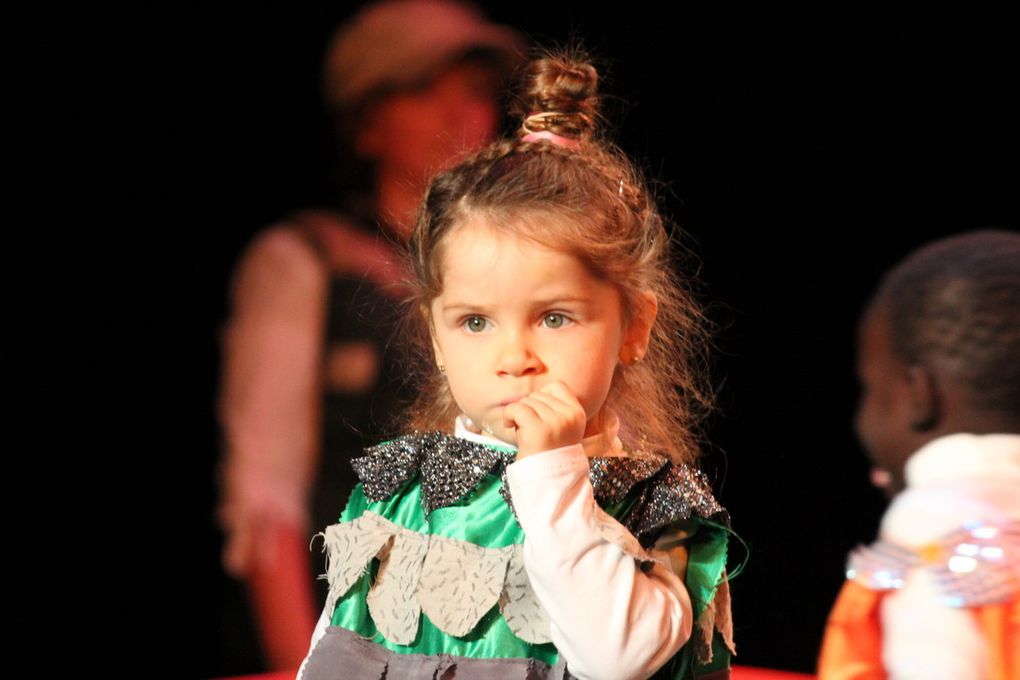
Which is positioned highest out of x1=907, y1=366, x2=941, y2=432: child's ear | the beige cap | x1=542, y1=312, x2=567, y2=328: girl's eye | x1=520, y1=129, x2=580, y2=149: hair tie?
the beige cap

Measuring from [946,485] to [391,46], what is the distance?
1.80 m

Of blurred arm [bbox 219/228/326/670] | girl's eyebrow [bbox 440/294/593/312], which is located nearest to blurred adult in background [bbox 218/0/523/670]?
blurred arm [bbox 219/228/326/670]

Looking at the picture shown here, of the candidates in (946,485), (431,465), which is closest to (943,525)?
(946,485)

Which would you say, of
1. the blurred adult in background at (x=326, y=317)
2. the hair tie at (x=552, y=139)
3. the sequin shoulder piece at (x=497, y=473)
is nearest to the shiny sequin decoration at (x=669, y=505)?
the sequin shoulder piece at (x=497, y=473)

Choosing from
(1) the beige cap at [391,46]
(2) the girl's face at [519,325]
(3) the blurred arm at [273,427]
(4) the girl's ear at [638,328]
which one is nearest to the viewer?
(2) the girl's face at [519,325]

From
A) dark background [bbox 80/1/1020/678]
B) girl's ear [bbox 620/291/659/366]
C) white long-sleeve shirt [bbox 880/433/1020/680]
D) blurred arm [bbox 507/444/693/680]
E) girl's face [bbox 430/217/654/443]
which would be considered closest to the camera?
white long-sleeve shirt [bbox 880/433/1020/680]

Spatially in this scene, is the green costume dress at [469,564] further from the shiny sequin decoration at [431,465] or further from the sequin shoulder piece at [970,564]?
the sequin shoulder piece at [970,564]

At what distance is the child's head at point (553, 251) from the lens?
1.24 m

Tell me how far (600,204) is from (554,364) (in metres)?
0.19

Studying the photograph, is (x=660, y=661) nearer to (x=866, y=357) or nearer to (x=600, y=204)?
(x=866, y=357)

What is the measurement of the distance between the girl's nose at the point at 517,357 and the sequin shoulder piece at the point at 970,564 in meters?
0.39

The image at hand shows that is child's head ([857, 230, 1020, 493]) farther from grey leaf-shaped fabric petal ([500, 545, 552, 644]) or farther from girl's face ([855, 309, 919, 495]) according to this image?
grey leaf-shaped fabric petal ([500, 545, 552, 644])

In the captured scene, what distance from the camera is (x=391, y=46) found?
100 inches

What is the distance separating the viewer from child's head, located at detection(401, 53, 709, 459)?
124 centimetres
